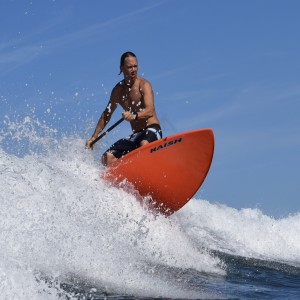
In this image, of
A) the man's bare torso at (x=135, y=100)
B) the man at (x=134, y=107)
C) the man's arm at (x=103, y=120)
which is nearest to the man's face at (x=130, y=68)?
the man at (x=134, y=107)

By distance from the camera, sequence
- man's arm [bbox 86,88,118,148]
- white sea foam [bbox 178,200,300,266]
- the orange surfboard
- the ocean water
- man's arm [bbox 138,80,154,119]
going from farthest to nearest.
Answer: white sea foam [bbox 178,200,300,266] < man's arm [bbox 86,88,118,148] < man's arm [bbox 138,80,154,119] < the orange surfboard < the ocean water

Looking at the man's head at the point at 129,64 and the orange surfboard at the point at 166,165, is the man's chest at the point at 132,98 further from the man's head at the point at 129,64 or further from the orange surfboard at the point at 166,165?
the orange surfboard at the point at 166,165

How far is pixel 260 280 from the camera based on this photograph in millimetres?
7203

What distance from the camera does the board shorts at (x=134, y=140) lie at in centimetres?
841

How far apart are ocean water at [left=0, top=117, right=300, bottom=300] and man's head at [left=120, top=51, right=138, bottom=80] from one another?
4.33ft

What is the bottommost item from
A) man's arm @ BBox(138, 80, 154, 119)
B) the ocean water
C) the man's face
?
the ocean water

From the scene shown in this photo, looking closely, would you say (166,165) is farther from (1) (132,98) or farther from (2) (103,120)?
(2) (103,120)

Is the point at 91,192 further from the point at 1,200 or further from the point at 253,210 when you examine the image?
the point at 253,210

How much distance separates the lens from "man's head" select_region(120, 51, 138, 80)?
27.0ft

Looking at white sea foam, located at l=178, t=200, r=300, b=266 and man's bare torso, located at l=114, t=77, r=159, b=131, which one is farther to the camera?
white sea foam, located at l=178, t=200, r=300, b=266

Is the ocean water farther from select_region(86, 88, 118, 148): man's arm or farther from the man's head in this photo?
the man's head

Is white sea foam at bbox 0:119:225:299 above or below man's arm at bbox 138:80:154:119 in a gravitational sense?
below

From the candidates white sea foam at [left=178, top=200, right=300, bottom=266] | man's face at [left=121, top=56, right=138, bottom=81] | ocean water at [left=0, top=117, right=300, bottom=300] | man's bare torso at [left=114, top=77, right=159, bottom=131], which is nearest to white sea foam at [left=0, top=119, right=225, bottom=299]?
ocean water at [left=0, top=117, right=300, bottom=300]

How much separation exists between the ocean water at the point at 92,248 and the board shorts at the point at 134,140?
376 millimetres
